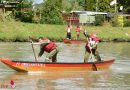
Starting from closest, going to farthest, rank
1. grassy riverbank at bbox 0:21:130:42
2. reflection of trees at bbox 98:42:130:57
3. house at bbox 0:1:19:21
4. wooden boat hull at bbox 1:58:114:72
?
1. wooden boat hull at bbox 1:58:114:72
2. reflection of trees at bbox 98:42:130:57
3. grassy riverbank at bbox 0:21:130:42
4. house at bbox 0:1:19:21

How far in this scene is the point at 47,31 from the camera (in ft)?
174

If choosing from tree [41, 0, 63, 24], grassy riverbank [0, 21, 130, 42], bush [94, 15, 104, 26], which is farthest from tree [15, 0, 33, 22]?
bush [94, 15, 104, 26]

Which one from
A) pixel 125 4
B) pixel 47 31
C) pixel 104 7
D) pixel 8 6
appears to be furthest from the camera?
pixel 125 4

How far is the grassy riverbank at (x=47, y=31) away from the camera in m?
50.2

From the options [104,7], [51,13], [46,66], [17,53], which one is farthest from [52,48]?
[104,7]

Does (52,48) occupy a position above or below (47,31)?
above

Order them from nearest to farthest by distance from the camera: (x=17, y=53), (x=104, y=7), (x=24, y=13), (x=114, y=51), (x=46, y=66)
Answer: (x=46, y=66) → (x=17, y=53) → (x=114, y=51) → (x=24, y=13) → (x=104, y=7)

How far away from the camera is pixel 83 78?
69.7 ft

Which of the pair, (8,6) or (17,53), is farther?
(8,6)

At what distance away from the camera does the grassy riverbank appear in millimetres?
50194

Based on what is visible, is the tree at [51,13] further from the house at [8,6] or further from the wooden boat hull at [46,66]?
the wooden boat hull at [46,66]

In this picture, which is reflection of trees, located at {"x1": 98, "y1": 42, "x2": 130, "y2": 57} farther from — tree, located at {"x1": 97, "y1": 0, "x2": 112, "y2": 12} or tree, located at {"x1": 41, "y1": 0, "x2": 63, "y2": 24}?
tree, located at {"x1": 97, "y1": 0, "x2": 112, "y2": 12}

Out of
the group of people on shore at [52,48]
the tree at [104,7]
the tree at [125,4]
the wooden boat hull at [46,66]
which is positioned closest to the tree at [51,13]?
the tree at [104,7]

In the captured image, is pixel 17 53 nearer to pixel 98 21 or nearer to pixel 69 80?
pixel 69 80
